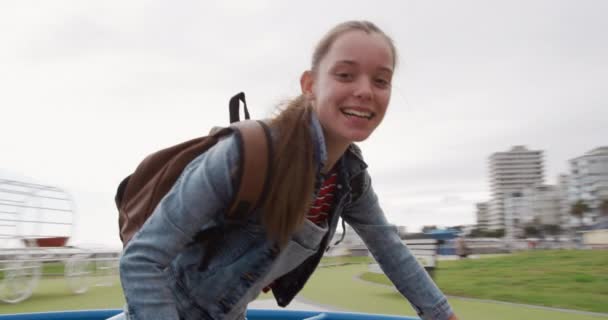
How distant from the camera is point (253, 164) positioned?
1066 millimetres

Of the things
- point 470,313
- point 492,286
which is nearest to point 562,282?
point 492,286

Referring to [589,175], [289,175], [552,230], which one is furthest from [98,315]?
[589,175]

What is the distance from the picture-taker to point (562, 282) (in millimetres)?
8102

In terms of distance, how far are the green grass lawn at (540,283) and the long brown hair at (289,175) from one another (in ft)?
17.9

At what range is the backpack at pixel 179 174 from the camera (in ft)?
3.52

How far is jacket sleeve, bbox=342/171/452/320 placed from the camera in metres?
1.56

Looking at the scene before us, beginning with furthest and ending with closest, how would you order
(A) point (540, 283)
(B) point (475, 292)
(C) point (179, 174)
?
(A) point (540, 283) < (B) point (475, 292) < (C) point (179, 174)

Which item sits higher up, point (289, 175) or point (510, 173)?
point (289, 175)

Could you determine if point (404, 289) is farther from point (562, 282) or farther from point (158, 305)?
point (562, 282)

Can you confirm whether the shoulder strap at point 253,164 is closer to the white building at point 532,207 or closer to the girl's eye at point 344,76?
the girl's eye at point 344,76

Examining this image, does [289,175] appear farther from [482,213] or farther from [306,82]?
[482,213]

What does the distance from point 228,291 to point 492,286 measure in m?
7.17

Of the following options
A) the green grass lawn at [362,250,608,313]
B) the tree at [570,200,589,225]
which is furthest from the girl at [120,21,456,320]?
the tree at [570,200,589,225]

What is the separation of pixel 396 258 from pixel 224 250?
1.78ft
